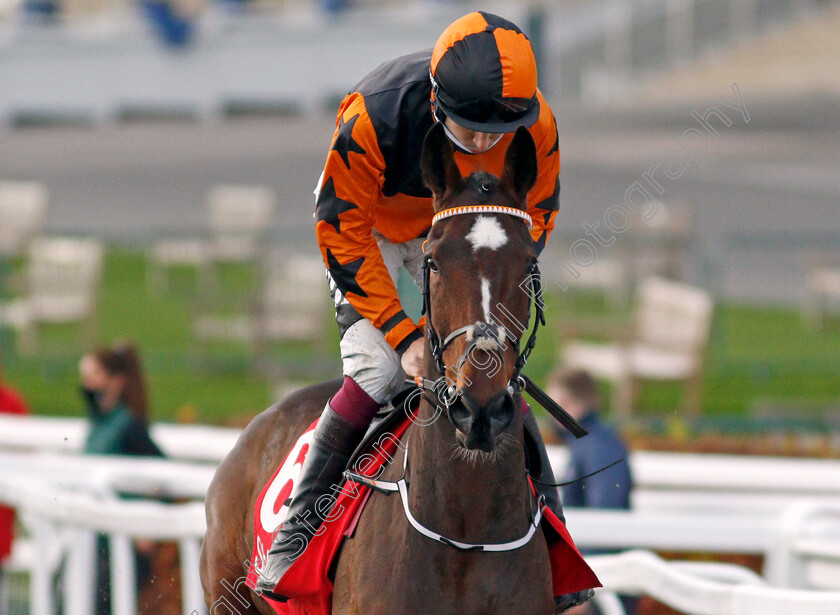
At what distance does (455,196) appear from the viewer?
3.28 m

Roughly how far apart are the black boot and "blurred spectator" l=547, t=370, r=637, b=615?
122 centimetres

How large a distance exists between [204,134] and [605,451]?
80.0 ft

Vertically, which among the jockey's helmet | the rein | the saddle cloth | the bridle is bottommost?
the saddle cloth

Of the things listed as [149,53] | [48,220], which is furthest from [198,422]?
[149,53]

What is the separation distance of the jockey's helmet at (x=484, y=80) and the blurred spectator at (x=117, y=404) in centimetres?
352

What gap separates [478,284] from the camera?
3.07 m

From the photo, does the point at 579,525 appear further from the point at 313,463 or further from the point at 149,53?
the point at 149,53

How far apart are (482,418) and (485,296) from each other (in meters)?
0.30

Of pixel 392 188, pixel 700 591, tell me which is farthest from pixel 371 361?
pixel 700 591

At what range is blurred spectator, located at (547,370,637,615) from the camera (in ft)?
17.4

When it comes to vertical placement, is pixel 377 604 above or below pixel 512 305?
below

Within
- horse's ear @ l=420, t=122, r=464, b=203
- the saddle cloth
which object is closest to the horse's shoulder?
the saddle cloth

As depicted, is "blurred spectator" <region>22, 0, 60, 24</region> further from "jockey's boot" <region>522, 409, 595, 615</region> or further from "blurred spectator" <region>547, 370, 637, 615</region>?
"jockey's boot" <region>522, 409, 595, 615</region>

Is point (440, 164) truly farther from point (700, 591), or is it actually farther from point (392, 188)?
point (700, 591)
